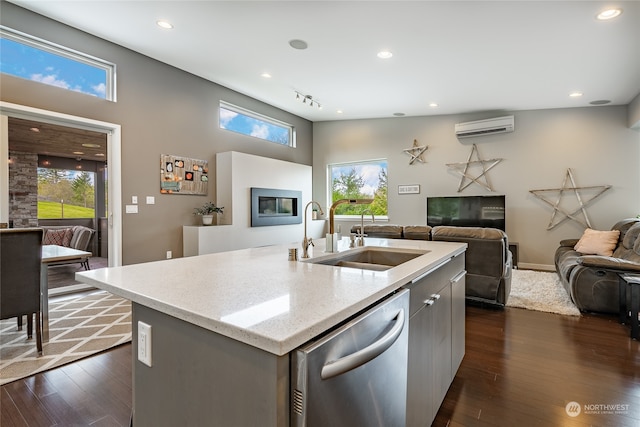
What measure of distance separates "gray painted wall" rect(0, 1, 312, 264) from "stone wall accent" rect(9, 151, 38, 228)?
72 centimetres

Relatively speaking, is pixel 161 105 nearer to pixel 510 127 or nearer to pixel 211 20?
pixel 211 20

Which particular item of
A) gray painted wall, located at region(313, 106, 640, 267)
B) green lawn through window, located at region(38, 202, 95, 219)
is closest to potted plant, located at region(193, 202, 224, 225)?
green lawn through window, located at region(38, 202, 95, 219)

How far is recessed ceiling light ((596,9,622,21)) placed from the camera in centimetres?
288

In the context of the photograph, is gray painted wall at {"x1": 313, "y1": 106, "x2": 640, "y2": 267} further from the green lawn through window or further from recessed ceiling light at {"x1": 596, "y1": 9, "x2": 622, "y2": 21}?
the green lawn through window

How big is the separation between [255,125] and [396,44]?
334 centimetres

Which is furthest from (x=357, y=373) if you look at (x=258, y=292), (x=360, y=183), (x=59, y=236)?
(x=360, y=183)

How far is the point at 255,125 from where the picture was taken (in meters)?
6.16

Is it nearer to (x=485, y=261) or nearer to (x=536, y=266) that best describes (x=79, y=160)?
(x=485, y=261)

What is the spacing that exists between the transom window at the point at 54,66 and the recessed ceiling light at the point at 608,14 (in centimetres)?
550

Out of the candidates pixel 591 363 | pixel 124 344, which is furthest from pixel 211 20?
pixel 591 363

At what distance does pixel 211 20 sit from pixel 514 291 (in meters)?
4.94

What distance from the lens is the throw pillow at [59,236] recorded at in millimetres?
4746

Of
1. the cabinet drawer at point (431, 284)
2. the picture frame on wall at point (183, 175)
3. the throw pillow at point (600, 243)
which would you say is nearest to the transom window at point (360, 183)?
the picture frame on wall at point (183, 175)

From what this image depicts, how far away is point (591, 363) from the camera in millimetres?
2205
